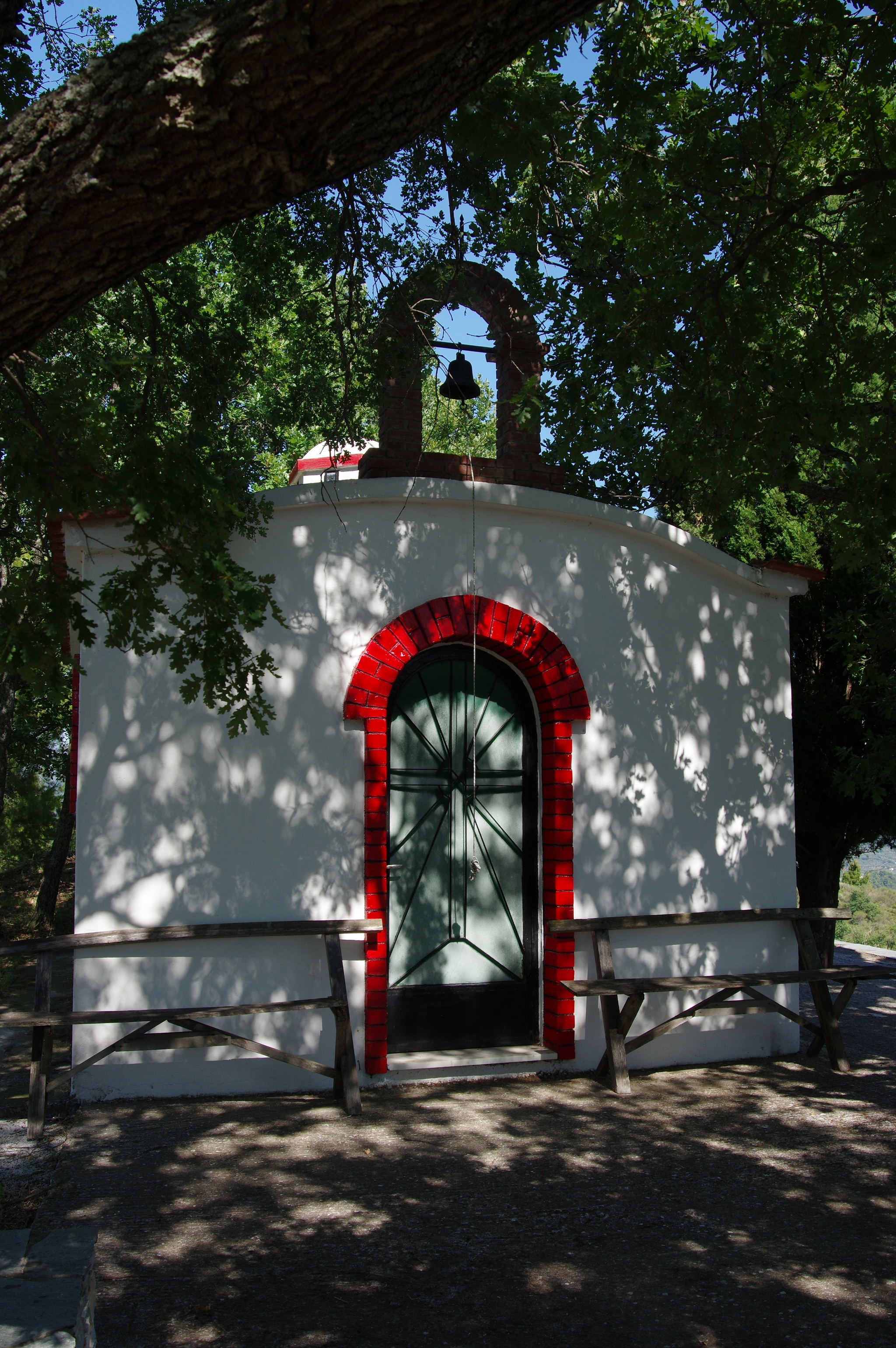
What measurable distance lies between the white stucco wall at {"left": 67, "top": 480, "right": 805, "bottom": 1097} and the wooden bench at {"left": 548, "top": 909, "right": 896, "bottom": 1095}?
0.20 meters

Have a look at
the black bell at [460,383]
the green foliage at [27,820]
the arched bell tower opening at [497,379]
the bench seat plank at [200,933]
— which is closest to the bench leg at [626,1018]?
the bench seat plank at [200,933]

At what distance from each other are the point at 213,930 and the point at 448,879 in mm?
1577

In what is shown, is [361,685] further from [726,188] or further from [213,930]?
[726,188]

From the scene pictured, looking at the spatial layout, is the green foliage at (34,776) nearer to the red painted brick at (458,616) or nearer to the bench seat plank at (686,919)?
the red painted brick at (458,616)

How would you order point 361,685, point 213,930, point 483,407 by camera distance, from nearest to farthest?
point 213,930 → point 361,685 → point 483,407

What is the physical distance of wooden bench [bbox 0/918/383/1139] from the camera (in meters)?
5.28

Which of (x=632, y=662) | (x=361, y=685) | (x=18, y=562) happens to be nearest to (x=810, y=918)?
(x=632, y=662)

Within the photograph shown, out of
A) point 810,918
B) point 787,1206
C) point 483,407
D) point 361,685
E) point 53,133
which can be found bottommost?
point 787,1206

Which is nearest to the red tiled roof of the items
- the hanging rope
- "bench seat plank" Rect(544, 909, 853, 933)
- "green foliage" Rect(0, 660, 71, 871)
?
the hanging rope

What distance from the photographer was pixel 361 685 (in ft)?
20.4

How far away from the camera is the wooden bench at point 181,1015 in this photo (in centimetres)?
528

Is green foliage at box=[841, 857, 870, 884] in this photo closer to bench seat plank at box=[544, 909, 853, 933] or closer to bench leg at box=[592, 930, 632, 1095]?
bench seat plank at box=[544, 909, 853, 933]

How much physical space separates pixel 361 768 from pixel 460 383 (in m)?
2.63

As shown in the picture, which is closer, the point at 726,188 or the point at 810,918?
the point at 726,188
